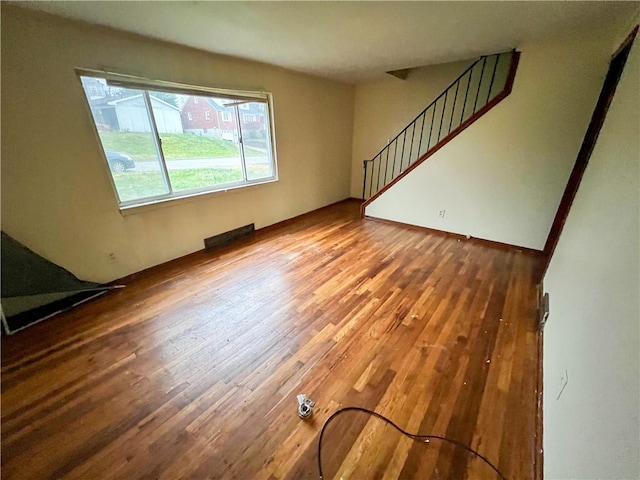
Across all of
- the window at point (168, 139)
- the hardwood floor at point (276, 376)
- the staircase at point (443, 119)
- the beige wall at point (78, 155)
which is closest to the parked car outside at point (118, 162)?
the window at point (168, 139)

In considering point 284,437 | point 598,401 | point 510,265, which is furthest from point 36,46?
point 510,265

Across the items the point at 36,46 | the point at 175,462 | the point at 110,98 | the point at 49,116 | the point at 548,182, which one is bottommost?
the point at 175,462

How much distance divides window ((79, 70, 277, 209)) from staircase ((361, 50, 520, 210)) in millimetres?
2163

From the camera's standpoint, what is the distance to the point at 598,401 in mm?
875

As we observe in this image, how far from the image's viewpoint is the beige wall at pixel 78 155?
1.89m

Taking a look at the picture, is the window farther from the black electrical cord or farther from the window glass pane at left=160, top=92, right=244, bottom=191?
the black electrical cord

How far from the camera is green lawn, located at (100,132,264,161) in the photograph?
244cm

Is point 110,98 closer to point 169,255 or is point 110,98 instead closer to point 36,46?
point 36,46

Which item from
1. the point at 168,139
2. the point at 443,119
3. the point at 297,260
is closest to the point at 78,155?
the point at 168,139

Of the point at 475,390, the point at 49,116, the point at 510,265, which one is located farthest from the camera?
the point at 510,265

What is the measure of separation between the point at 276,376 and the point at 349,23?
266 centimetres

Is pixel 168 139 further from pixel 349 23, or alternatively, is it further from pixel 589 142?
pixel 589 142

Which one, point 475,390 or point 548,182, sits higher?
point 548,182

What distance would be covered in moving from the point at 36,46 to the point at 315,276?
2840 mm
